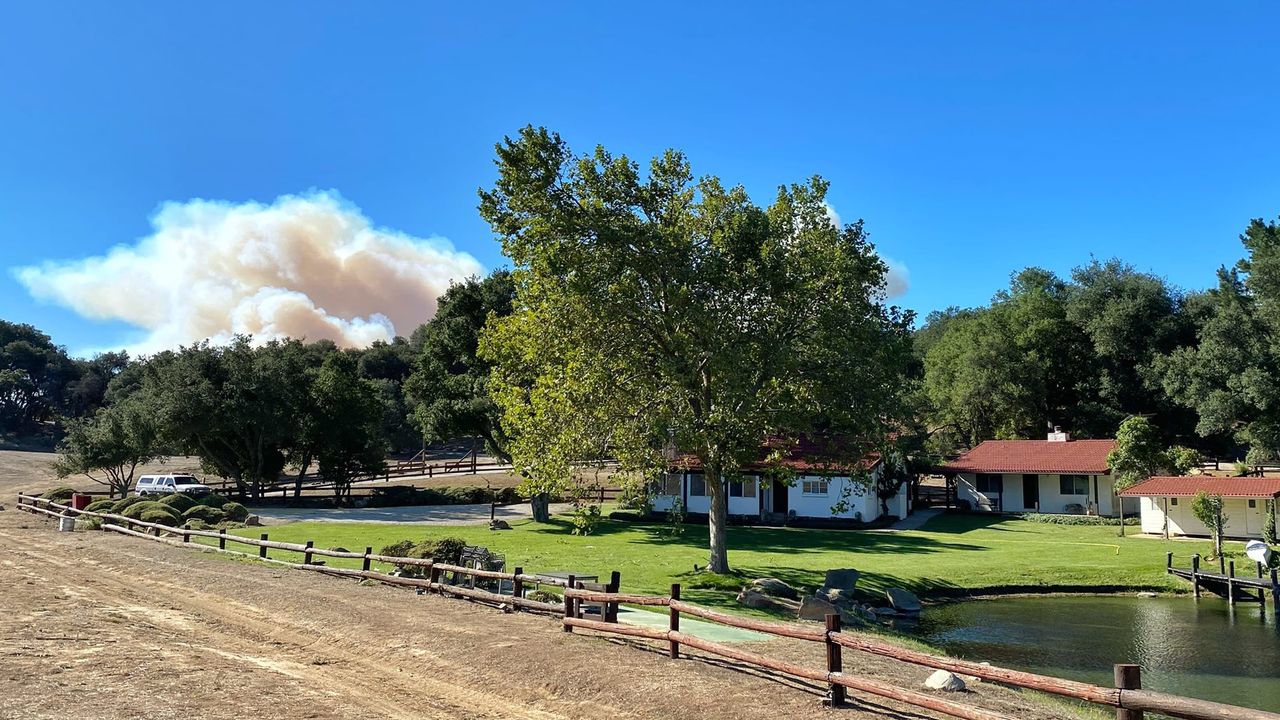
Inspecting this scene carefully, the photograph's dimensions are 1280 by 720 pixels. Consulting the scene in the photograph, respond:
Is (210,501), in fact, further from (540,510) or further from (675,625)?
(675,625)

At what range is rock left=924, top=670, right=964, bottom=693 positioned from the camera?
12602mm

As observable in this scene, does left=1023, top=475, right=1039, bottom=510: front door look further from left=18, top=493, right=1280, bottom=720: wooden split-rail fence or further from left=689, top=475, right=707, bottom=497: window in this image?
left=18, top=493, right=1280, bottom=720: wooden split-rail fence

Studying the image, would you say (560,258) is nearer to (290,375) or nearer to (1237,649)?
(1237,649)

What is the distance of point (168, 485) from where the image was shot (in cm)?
5169

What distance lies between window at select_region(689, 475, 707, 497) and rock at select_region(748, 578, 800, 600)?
2316 centimetres

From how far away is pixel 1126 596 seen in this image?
2856 centimetres

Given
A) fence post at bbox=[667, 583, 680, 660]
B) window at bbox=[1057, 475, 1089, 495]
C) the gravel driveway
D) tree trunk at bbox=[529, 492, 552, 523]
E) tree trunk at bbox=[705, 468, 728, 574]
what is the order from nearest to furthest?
fence post at bbox=[667, 583, 680, 660] → tree trunk at bbox=[705, 468, 728, 574] → the gravel driveway → tree trunk at bbox=[529, 492, 552, 523] → window at bbox=[1057, 475, 1089, 495]

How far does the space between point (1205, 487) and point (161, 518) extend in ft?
149

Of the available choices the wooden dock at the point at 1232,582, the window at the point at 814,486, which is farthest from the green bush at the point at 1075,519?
the wooden dock at the point at 1232,582

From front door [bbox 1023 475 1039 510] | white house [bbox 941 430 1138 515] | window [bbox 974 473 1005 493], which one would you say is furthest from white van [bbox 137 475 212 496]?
front door [bbox 1023 475 1039 510]

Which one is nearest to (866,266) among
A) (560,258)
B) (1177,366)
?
(560,258)

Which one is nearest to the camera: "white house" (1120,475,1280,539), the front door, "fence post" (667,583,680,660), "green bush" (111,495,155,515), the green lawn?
"fence post" (667,583,680,660)

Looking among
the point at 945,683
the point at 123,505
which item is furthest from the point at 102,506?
the point at 945,683

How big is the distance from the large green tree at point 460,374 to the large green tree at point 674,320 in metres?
21.3
